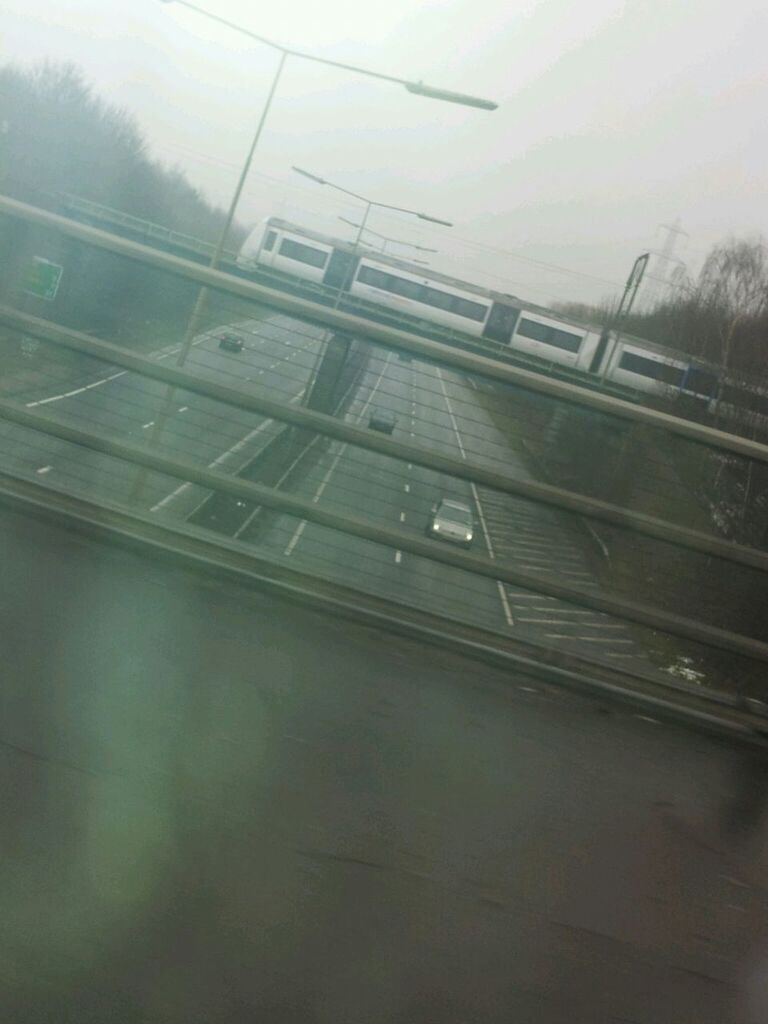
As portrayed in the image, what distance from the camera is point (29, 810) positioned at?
3.12 meters

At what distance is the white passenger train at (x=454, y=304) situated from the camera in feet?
72.5

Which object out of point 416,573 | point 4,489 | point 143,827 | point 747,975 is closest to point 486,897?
point 747,975

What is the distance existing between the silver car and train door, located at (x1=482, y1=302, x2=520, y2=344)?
67.2 ft

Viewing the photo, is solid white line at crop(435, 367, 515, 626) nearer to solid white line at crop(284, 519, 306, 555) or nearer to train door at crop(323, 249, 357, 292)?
solid white line at crop(284, 519, 306, 555)

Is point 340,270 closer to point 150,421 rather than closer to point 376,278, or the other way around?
point 376,278

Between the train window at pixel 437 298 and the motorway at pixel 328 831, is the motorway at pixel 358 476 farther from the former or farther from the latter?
the train window at pixel 437 298

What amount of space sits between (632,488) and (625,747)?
3.89ft

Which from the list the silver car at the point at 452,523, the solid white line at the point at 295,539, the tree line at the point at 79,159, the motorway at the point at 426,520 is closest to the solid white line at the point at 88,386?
the motorway at the point at 426,520

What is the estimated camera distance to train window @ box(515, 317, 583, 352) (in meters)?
24.3

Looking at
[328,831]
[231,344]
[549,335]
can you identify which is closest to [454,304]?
[549,335]

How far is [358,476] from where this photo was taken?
18.4ft

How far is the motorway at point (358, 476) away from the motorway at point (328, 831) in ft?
1.48

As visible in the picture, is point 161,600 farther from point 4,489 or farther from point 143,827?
point 143,827

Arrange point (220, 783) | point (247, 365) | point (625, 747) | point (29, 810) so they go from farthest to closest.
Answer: point (247, 365) < point (625, 747) < point (220, 783) < point (29, 810)
